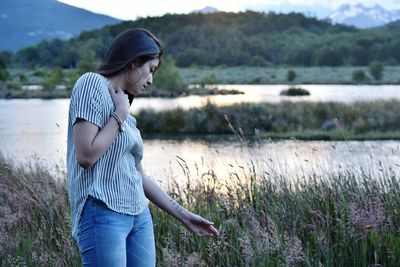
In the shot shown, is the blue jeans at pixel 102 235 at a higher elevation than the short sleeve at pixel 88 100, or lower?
lower

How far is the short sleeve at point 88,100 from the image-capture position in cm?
222

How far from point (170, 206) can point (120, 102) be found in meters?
0.51

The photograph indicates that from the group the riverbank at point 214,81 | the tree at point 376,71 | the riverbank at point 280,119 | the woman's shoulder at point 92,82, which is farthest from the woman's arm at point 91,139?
the tree at point 376,71

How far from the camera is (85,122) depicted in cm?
222

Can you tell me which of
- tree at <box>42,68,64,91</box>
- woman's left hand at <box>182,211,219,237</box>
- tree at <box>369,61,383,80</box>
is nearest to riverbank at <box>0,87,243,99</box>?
tree at <box>42,68,64,91</box>

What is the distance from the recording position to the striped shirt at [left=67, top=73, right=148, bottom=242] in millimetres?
2246

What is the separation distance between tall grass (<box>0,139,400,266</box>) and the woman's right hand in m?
1.29

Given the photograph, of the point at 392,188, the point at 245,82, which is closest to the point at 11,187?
the point at 392,188

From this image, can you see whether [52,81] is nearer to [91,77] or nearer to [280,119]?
[280,119]

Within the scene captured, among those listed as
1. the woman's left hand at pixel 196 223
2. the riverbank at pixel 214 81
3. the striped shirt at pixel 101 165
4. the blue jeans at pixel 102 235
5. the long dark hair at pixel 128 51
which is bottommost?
the riverbank at pixel 214 81

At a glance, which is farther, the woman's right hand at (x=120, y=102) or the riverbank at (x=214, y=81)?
the riverbank at (x=214, y=81)

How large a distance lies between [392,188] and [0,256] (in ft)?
10.00

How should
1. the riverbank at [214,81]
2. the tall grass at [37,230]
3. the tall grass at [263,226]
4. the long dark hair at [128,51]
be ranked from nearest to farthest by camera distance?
the long dark hair at [128,51] < the tall grass at [263,226] < the tall grass at [37,230] < the riverbank at [214,81]

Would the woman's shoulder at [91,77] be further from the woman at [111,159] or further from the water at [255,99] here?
the water at [255,99]
